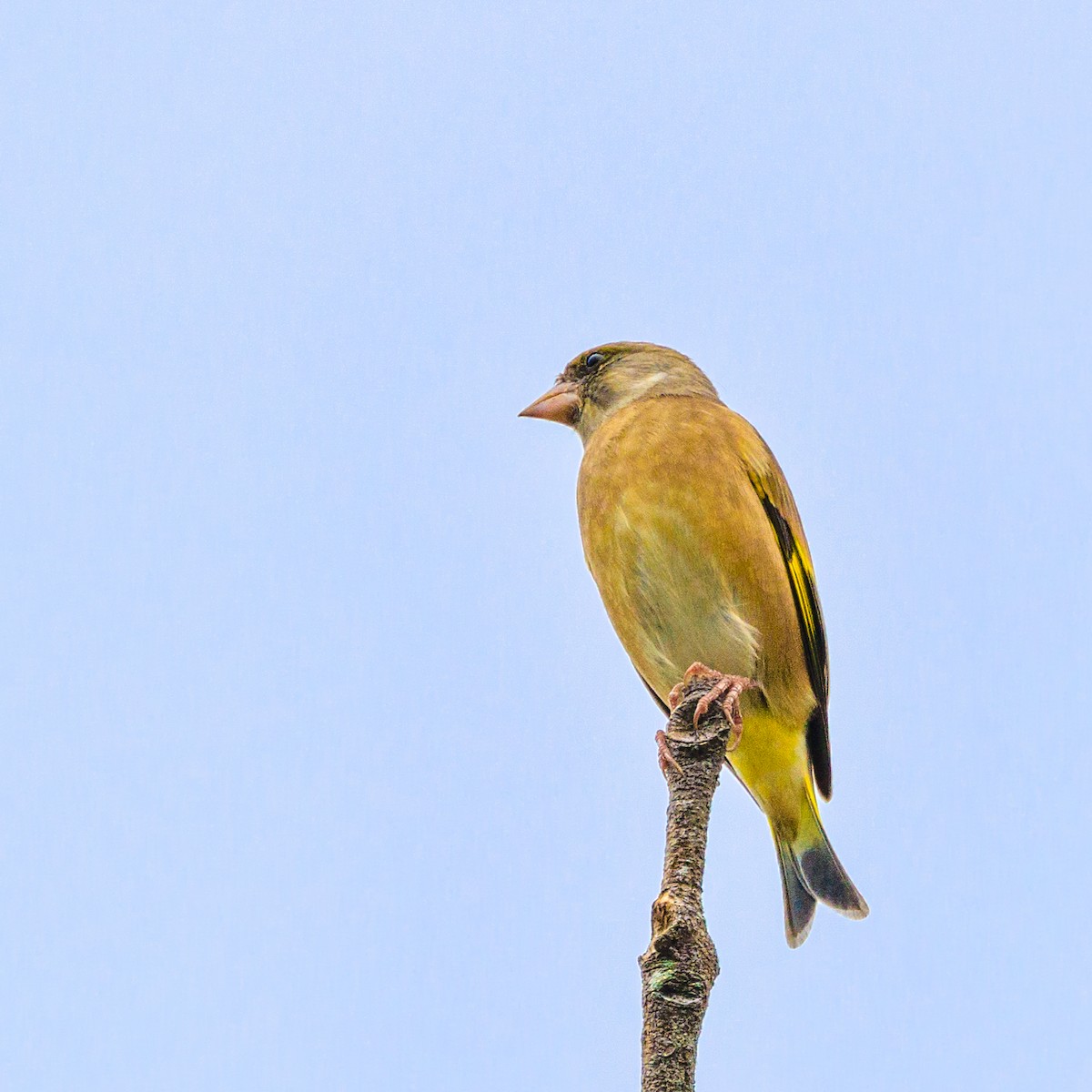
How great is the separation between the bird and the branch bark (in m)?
1.85

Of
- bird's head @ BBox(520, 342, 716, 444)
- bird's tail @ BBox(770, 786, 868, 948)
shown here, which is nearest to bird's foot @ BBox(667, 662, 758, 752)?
bird's tail @ BBox(770, 786, 868, 948)

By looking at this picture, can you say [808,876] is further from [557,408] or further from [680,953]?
[680,953]

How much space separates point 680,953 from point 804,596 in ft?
10.9

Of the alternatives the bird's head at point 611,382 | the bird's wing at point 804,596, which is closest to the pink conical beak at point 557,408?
the bird's head at point 611,382

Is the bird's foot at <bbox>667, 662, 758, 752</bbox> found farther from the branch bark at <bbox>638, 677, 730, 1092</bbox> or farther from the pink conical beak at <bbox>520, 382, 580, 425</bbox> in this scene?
the pink conical beak at <bbox>520, 382, 580, 425</bbox>

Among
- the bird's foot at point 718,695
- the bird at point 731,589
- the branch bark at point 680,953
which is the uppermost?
the bird at point 731,589

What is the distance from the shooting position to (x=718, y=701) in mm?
3879

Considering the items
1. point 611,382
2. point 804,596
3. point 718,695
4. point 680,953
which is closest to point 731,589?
point 804,596

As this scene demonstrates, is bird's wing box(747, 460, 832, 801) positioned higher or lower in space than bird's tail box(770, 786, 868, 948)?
higher

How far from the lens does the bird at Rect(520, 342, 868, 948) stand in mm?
5305

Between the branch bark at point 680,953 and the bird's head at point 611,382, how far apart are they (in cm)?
339

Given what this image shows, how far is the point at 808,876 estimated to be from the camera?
18.6ft

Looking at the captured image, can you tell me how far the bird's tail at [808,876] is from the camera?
5484 millimetres

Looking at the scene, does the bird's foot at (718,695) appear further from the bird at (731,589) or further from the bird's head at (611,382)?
the bird's head at (611,382)
